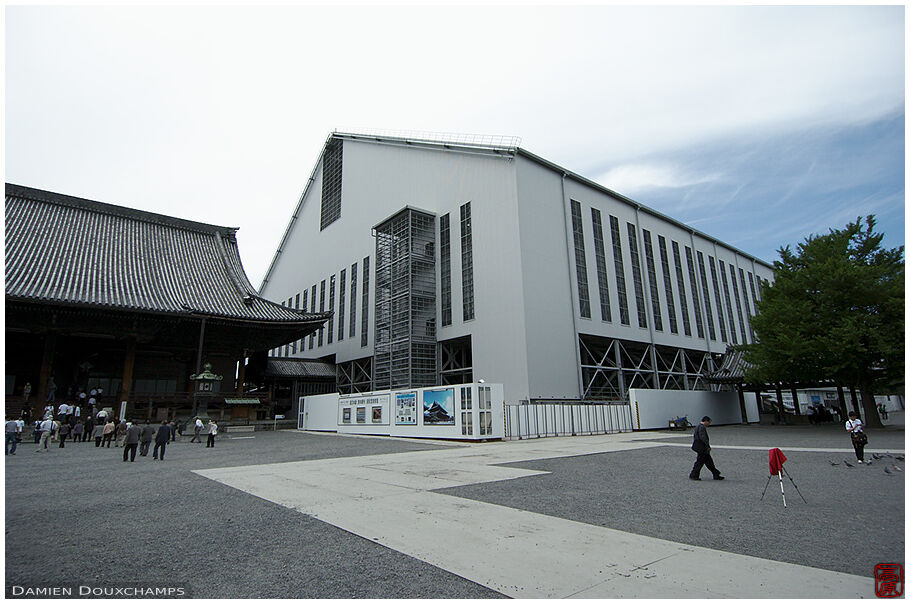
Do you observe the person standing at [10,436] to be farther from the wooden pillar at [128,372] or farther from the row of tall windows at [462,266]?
the row of tall windows at [462,266]

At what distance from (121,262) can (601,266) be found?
32.6m

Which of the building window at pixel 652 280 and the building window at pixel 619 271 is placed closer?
the building window at pixel 619 271

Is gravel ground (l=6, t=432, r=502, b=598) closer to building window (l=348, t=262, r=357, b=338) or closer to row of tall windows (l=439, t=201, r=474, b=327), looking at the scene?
row of tall windows (l=439, t=201, r=474, b=327)

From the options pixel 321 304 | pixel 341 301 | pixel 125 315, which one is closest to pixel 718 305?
pixel 341 301

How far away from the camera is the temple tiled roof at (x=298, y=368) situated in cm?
4213

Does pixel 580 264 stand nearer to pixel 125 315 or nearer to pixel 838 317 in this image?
pixel 838 317

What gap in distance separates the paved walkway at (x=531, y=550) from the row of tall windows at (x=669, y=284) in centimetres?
2700

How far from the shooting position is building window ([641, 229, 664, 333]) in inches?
1565

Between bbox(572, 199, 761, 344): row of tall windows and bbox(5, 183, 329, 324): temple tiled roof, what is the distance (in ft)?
63.7

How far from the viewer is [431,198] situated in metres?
Result: 38.1

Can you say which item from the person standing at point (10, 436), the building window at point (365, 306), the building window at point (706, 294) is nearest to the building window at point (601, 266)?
the building window at point (706, 294)

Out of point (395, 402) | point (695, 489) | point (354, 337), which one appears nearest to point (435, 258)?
point (354, 337)

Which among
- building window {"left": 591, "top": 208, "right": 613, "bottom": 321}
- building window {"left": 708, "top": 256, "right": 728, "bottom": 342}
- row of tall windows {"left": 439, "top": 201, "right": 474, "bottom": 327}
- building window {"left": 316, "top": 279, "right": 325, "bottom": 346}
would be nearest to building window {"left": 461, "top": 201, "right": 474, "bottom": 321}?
row of tall windows {"left": 439, "top": 201, "right": 474, "bottom": 327}

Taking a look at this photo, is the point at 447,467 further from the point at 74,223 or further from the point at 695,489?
the point at 74,223
